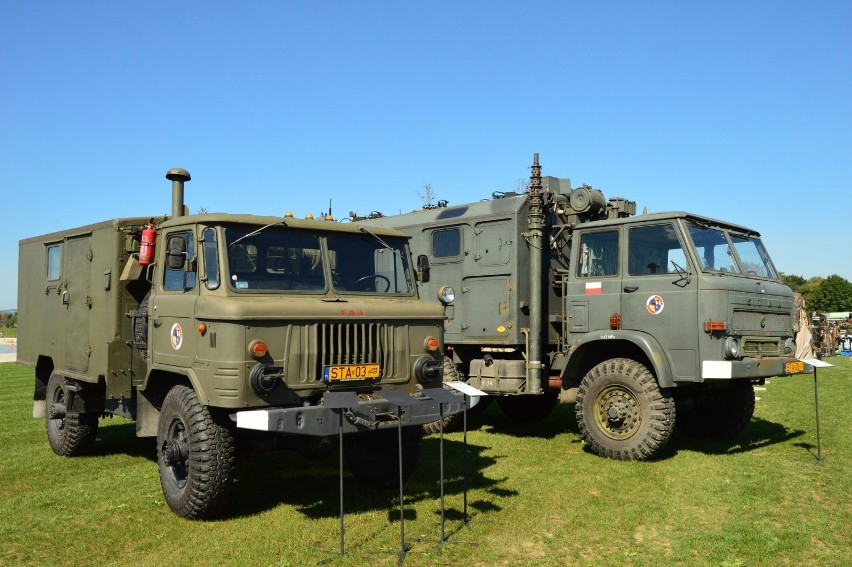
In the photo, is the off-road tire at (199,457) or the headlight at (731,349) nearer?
the off-road tire at (199,457)

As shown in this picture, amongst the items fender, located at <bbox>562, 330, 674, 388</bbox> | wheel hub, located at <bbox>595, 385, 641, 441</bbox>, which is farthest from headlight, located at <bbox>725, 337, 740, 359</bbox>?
wheel hub, located at <bbox>595, 385, 641, 441</bbox>

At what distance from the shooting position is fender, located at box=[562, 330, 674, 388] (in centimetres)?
Answer: 889

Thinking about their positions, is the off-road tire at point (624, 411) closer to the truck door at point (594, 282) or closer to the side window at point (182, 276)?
the truck door at point (594, 282)

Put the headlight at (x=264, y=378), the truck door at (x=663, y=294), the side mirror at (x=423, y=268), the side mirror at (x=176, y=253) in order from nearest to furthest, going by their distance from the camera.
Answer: the headlight at (x=264, y=378) → the side mirror at (x=176, y=253) → the side mirror at (x=423, y=268) → the truck door at (x=663, y=294)

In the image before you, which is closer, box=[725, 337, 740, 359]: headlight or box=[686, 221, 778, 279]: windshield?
box=[725, 337, 740, 359]: headlight

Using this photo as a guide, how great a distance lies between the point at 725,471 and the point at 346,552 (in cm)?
482

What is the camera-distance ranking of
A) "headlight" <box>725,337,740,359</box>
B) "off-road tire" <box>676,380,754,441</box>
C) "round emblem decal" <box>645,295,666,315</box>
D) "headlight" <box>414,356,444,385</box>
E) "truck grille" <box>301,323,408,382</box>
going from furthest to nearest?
"off-road tire" <box>676,380,754,441</box>
"round emblem decal" <box>645,295,666,315</box>
"headlight" <box>725,337,740,359</box>
"headlight" <box>414,356,444,385</box>
"truck grille" <box>301,323,408,382</box>

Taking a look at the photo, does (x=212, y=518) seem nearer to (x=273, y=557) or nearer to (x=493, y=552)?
(x=273, y=557)

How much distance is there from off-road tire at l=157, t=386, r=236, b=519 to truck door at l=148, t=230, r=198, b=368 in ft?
1.30

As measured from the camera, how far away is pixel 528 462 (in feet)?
29.9

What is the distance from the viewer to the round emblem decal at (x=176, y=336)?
6.90m

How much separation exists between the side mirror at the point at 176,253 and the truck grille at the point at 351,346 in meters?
1.27

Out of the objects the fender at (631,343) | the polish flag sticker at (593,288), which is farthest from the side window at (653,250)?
the fender at (631,343)

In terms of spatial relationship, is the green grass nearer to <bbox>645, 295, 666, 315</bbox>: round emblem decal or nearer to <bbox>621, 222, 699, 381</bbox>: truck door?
<bbox>621, 222, 699, 381</bbox>: truck door
